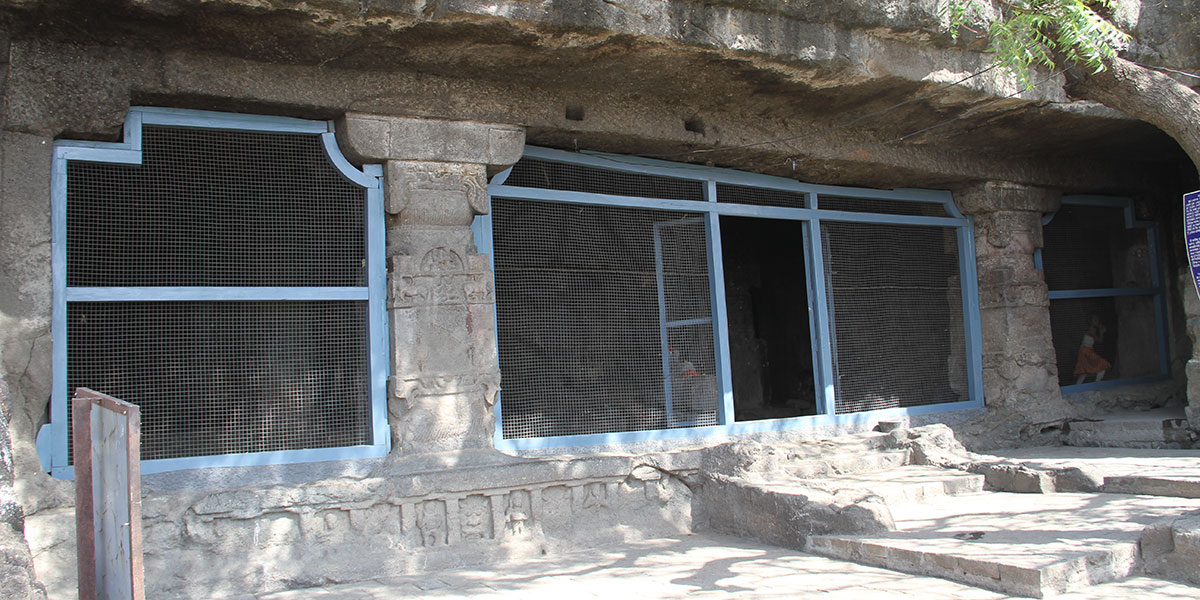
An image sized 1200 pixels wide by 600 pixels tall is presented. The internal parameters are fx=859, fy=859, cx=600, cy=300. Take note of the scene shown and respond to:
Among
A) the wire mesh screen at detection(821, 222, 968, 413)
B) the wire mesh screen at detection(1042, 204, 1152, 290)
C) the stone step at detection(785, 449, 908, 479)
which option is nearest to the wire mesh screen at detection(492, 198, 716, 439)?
the stone step at detection(785, 449, 908, 479)

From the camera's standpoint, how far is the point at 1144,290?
27.1 feet

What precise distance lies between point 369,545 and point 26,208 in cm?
228

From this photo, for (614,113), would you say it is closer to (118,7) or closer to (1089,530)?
(118,7)

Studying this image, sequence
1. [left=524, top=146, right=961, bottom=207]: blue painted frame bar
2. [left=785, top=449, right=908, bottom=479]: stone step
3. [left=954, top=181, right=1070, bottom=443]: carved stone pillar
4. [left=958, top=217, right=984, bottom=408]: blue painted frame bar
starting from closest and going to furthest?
[left=524, top=146, right=961, bottom=207]: blue painted frame bar, [left=785, top=449, right=908, bottom=479]: stone step, [left=954, top=181, right=1070, bottom=443]: carved stone pillar, [left=958, top=217, right=984, bottom=408]: blue painted frame bar

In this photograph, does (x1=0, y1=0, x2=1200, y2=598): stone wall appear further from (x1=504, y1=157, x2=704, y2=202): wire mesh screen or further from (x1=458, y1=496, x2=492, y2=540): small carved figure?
(x1=504, y1=157, x2=704, y2=202): wire mesh screen

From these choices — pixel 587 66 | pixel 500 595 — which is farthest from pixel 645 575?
pixel 587 66

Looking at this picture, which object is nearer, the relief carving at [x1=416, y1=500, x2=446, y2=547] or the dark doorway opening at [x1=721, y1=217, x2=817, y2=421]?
the relief carving at [x1=416, y1=500, x2=446, y2=547]

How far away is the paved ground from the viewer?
3645 millimetres

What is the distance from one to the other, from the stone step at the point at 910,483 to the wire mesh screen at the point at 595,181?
213 centimetres

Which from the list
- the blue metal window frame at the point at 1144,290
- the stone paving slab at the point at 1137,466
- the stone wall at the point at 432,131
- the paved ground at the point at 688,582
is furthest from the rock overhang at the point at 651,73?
the paved ground at the point at 688,582

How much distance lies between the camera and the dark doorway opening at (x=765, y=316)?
10.5 m

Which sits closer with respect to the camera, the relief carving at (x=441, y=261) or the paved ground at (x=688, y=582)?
the paved ground at (x=688, y=582)

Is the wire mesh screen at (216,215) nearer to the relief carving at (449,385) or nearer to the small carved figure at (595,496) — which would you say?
the relief carving at (449,385)

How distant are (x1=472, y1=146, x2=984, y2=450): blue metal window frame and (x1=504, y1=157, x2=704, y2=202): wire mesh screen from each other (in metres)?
0.06
